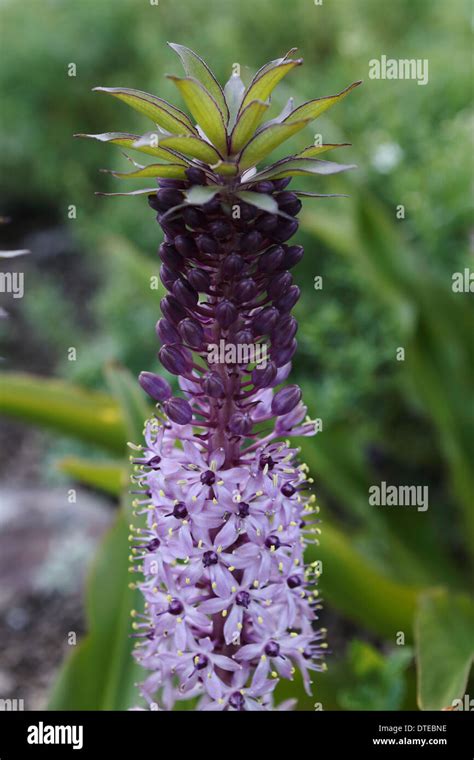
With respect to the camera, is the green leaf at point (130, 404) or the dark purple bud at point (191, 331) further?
the green leaf at point (130, 404)

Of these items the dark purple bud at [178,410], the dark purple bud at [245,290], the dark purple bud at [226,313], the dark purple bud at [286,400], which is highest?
the dark purple bud at [245,290]

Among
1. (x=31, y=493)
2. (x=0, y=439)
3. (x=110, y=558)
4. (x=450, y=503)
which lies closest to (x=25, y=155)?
(x=0, y=439)

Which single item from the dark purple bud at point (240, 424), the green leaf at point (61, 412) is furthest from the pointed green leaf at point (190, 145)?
the green leaf at point (61, 412)

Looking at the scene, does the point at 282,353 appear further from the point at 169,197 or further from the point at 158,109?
the point at 158,109

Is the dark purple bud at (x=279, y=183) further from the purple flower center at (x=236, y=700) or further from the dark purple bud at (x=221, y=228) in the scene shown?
the purple flower center at (x=236, y=700)

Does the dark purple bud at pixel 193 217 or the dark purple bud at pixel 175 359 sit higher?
the dark purple bud at pixel 193 217

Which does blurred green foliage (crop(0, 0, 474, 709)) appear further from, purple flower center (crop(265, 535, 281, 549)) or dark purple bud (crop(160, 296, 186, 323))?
dark purple bud (crop(160, 296, 186, 323))
